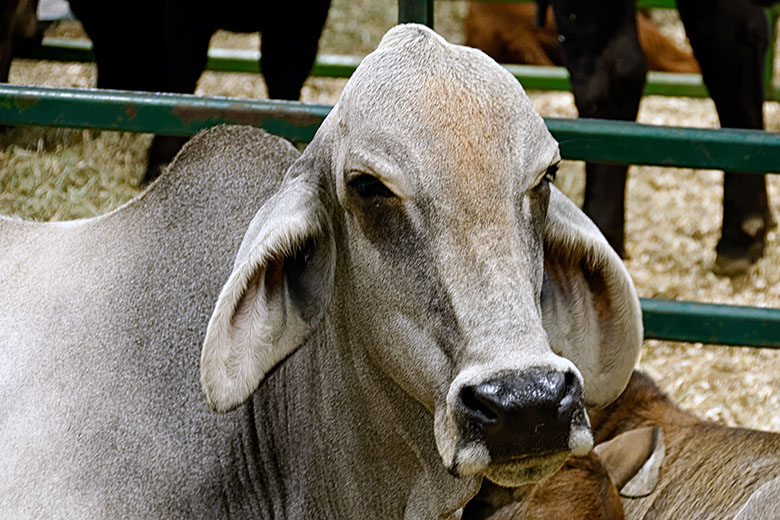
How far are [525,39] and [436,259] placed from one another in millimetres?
6394

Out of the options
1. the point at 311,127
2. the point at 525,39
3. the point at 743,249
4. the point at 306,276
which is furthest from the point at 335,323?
the point at 525,39

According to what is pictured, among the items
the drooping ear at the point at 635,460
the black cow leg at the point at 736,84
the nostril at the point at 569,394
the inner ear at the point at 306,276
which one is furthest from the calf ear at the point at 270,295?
the black cow leg at the point at 736,84

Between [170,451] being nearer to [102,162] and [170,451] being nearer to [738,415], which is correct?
[738,415]

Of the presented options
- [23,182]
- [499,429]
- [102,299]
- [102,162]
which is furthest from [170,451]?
[102,162]

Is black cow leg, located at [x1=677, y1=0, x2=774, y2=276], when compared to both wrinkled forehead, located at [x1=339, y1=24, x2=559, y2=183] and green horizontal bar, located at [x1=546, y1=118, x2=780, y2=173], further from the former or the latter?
wrinkled forehead, located at [x1=339, y1=24, x2=559, y2=183]

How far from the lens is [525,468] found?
203cm

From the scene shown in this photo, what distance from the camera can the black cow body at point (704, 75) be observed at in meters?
4.69

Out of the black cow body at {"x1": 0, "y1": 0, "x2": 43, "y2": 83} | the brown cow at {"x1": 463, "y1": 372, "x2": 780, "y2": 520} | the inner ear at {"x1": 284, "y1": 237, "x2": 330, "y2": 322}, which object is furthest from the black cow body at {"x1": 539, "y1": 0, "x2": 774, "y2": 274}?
the inner ear at {"x1": 284, "y1": 237, "x2": 330, "y2": 322}

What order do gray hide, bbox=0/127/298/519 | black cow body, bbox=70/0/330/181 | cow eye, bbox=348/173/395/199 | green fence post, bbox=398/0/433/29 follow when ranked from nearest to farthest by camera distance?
cow eye, bbox=348/173/395/199
gray hide, bbox=0/127/298/519
green fence post, bbox=398/0/433/29
black cow body, bbox=70/0/330/181

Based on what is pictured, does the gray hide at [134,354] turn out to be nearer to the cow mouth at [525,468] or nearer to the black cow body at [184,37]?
the cow mouth at [525,468]

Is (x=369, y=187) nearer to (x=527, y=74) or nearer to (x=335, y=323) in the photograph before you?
(x=335, y=323)

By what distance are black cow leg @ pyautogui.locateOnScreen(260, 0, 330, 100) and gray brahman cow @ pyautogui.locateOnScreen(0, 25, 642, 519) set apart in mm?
2991

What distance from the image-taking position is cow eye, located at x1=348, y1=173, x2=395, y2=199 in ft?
6.97

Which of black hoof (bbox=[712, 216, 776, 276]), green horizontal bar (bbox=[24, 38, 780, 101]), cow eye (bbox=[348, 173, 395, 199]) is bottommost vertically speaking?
green horizontal bar (bbox=[24, 38, 780, 101])
